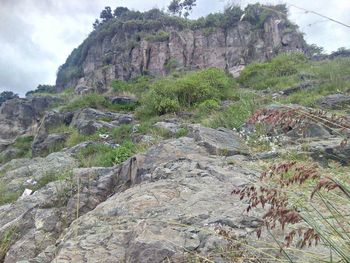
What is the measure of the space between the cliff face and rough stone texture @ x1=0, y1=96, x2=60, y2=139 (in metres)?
10.2

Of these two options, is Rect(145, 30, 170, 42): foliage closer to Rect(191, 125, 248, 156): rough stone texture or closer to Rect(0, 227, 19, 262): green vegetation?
Rect(191, 125, 248, 156): rough stone texture

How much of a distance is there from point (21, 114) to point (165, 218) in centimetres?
2424

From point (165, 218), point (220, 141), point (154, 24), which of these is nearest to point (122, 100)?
point (220, 141)

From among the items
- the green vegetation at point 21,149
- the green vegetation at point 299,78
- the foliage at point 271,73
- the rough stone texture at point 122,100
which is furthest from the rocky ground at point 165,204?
the rough stone texture at point 122,100

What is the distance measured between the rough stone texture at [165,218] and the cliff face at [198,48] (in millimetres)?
31825

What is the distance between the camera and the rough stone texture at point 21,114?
24.1 m

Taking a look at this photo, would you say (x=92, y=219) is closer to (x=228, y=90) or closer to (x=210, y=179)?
(x=210, y=179)

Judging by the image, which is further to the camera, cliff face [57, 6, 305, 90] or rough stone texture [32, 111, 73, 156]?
cliff face [57, 6, 305, 90]

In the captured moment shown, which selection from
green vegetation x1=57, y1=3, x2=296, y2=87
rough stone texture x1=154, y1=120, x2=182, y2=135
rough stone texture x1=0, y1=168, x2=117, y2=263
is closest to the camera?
rough stone texture x1=0, y1=168, x2=117, y2=263

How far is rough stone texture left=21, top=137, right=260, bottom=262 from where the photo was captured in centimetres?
212

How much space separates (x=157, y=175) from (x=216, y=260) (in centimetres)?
176

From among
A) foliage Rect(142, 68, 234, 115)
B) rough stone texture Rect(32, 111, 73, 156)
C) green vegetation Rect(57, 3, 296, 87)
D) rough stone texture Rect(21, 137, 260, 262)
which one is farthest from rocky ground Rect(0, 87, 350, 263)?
green vegetation Rect(57, 3, 296, 87)

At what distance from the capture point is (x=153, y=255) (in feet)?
6.76

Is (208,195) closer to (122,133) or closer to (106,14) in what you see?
(122,133)
